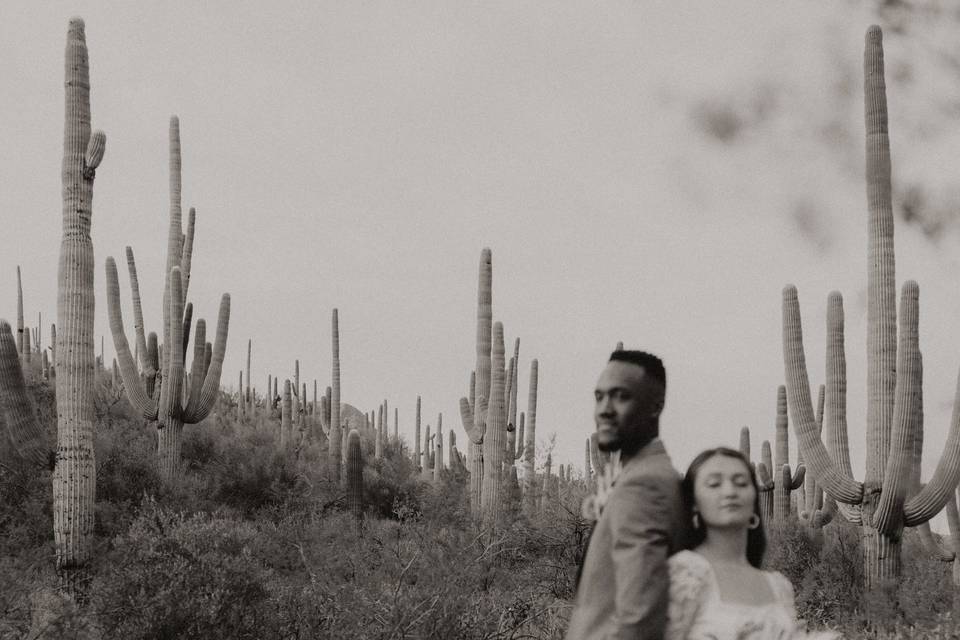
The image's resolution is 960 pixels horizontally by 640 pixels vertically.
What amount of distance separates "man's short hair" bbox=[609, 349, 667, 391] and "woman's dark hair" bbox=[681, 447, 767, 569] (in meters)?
0.25

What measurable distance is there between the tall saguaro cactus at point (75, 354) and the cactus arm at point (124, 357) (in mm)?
4261

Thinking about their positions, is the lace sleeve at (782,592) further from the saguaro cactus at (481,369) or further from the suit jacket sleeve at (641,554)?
the saguaro cactus at (481,369)

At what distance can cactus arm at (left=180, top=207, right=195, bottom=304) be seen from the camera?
16.4m

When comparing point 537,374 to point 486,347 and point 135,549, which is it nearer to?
point 486,347

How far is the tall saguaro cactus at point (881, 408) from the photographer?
10469 mm

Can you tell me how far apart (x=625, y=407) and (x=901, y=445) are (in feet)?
29.1

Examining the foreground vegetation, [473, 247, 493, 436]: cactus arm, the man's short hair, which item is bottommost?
the foreground vegetation

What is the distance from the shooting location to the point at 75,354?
425 inches

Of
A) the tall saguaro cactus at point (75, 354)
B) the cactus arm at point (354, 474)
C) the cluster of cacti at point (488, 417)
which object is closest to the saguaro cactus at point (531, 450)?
the cluster of cacti at point (488, 417)

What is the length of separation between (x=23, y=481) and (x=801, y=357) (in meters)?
11.0

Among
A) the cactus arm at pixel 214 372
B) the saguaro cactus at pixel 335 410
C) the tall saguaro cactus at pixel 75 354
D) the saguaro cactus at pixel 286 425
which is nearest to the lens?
the tall saguaro cactus at pixel 75 354

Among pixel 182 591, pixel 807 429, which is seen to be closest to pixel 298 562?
pixel 182 591

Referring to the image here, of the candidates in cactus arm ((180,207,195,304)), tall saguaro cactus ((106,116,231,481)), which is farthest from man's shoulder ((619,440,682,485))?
cactus arm ((180,207,195,304))

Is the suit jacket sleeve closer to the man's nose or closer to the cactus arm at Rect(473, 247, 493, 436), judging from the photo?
the man's nose
